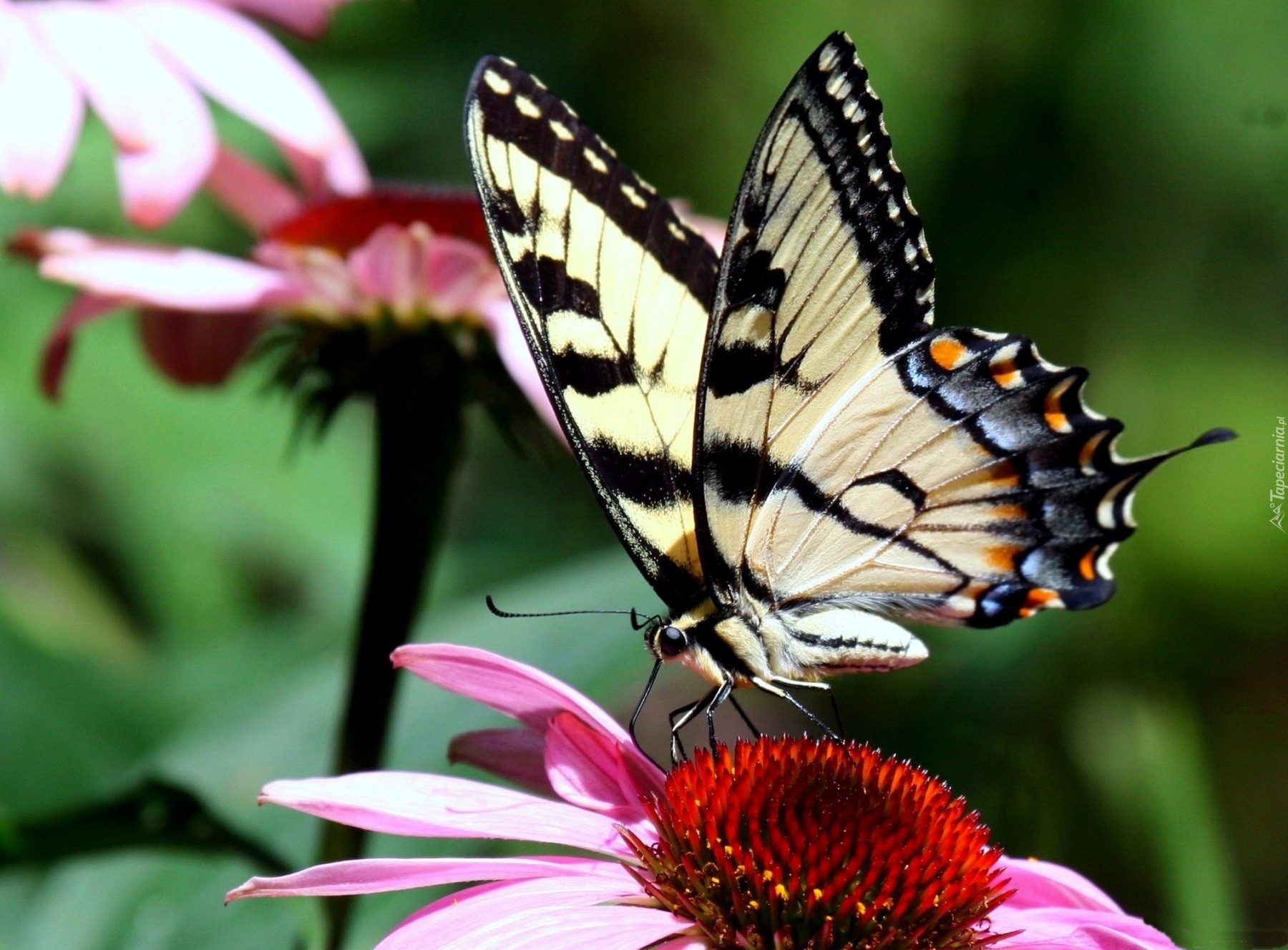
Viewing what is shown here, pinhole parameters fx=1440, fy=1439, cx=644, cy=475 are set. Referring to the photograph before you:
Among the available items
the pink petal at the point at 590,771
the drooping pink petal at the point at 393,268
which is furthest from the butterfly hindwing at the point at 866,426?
the drooping pink petal at the point at 393,268

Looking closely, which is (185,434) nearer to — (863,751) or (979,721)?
(979,721)

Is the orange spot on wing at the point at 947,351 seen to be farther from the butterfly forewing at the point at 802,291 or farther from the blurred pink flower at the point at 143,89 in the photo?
the blurred pink flower at the point at 143,89

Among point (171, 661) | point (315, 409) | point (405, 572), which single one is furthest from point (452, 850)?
point (171, 661)

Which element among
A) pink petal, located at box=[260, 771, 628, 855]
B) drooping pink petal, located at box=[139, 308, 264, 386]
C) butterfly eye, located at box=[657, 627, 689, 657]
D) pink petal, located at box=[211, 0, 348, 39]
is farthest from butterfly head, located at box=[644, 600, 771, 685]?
pink petal, located at box=[211, 0, 348, 39]

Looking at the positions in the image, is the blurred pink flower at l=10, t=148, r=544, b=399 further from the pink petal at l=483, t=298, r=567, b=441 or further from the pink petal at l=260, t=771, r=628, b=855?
the pink petal at l=260, t=771, r=628, b=855

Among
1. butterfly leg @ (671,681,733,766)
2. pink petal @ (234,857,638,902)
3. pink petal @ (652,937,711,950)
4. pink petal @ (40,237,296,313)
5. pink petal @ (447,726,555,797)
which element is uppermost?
pink petal @ (40,237,296,313)

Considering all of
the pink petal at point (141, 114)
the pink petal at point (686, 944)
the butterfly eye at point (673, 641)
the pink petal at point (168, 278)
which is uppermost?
the pink petal at point (141, 114)
